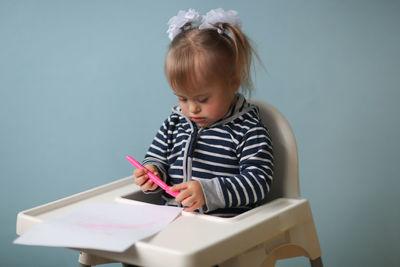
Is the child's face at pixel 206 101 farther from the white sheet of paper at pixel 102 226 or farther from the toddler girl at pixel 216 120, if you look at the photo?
the white sheet of paper at pixel 102 226

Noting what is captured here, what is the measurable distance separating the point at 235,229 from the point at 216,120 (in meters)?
0.30

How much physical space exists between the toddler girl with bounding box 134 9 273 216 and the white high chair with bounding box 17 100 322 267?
0.05m

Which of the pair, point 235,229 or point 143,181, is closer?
point 235,229

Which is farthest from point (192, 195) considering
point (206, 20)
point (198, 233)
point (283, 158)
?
point (206, 20)

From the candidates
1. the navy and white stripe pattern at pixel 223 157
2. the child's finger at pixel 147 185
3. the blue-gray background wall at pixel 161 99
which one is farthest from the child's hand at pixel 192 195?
the blue-gray background wall at pixel 161 99

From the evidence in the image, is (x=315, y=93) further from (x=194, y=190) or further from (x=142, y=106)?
(x=194, y=190)

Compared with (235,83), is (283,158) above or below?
below

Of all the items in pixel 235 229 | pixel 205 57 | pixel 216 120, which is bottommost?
pixel 235 229

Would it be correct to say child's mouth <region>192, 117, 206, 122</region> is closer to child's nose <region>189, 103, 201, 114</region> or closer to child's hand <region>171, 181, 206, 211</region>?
child's nose <region>189, 103, 201, 114</region>

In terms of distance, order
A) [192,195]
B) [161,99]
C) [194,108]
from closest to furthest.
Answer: [192,195] < [194,108] < [161,99]

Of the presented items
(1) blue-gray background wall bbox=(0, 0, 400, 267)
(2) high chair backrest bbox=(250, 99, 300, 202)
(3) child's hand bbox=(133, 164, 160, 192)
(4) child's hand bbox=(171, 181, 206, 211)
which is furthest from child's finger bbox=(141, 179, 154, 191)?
(1) blue-gray background wall bbox=(0, 0, 400, 267)

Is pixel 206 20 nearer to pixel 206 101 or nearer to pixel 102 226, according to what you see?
pixel 206 101

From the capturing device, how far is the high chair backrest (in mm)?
1000

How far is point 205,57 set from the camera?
3.13 feet
